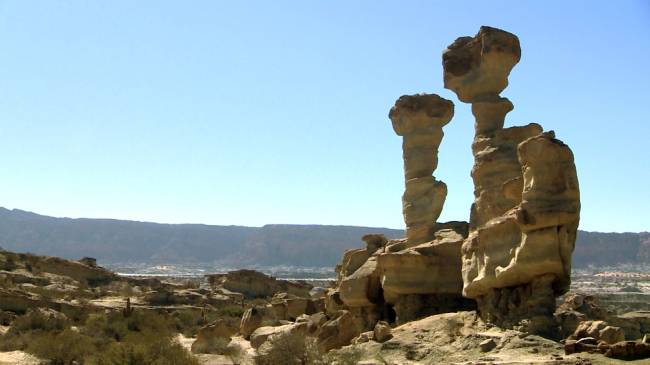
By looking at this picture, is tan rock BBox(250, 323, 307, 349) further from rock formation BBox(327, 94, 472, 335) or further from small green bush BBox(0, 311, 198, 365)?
small green bush BBox(0, 311, 198, 365)

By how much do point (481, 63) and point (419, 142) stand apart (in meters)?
4.71

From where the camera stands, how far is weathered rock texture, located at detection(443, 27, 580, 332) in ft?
70.2

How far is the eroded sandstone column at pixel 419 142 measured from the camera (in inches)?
1262

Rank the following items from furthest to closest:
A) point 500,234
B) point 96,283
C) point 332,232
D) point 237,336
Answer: point 332,232 → point 96,283 → point 237,336 → point 500,234

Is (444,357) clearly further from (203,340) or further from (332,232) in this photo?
(332,232)

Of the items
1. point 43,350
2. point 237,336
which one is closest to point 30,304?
point 237,336

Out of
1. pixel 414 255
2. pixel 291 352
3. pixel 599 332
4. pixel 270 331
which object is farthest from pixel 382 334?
pixel 270 331

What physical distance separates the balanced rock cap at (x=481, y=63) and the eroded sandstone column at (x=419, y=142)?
2210 millimetres

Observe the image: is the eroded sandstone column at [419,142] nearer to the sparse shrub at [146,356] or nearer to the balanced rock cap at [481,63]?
the balanced rock cap at [481,63]

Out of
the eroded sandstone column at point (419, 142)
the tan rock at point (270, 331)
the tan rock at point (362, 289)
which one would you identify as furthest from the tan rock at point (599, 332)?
the eroded sandstone column at point (419, 142)

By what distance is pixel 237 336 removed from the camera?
34.6 metres

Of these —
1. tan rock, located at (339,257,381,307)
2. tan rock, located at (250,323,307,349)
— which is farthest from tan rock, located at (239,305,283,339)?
tan rock, located at (339,257,381,307)

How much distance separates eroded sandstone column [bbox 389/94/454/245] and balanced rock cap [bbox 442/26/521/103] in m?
2.21

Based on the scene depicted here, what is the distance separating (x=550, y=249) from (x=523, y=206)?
49.4 inches
